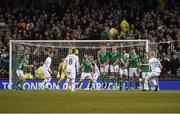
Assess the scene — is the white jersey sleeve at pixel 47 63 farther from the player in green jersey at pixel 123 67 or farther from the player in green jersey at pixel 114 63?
the player in green jersey at pixel 123 67

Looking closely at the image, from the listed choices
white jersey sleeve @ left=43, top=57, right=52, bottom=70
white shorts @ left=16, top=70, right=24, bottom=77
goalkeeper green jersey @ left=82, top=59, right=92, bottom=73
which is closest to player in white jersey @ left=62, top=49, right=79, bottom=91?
goalkeeper green jersey @ left=82, top=59, right=92, bottom=73

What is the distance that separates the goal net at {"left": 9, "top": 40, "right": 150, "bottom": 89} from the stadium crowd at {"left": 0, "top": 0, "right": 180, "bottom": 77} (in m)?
0.71

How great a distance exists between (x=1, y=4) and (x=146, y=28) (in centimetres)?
826

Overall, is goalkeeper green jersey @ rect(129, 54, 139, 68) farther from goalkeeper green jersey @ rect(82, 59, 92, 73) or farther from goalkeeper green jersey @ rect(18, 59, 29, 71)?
goalkeeper green jersey @ rect(18, 59, 29, 71)

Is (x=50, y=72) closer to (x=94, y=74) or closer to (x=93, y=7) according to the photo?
(x=94, y=74)

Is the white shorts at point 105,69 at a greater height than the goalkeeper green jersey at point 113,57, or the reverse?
the goalkeeper green jersey at point 113,57

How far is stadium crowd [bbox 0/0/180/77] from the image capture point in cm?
2894

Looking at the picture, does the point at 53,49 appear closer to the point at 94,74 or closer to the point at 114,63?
the point at 94,74

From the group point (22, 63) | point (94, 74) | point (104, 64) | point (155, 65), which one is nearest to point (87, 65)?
point (94, 74)

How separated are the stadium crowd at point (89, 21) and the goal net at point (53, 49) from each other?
0.71 meters


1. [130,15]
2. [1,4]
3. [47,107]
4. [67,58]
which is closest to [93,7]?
[130,15]

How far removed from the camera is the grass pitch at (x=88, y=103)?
14570 mm

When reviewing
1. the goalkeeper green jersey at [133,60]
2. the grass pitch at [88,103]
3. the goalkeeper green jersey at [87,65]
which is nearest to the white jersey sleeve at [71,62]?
the goalkeeper green jersey at [87,65]

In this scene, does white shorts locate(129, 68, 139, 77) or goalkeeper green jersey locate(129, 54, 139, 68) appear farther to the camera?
white shorts locate(129, 68, 139, 77)
